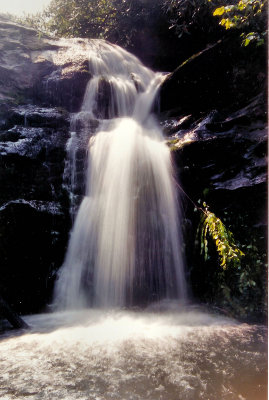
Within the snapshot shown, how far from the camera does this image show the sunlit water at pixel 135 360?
2363 mm

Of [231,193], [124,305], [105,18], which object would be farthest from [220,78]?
[105,18]

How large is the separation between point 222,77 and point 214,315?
18.4ft

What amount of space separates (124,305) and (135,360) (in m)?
2.15

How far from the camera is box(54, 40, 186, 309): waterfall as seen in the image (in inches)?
205

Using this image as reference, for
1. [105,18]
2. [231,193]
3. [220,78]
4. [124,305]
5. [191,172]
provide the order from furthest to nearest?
[105,18]
[220,78]
[191,172]
[231,193]
[124,305]

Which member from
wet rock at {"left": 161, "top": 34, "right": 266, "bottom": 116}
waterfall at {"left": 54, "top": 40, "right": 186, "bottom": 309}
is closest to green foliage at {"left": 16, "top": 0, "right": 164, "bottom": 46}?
wet rock at {"left": 161, "top": 34, "right": 266, "bottom": 116}

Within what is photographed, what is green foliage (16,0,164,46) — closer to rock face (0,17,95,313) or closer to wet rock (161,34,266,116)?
rock face (0,17,95,313)

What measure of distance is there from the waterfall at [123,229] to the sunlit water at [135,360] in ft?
2.79

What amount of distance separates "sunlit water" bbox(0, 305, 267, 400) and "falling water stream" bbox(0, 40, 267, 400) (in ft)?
0.04

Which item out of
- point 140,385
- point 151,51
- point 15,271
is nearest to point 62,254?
point 15,271

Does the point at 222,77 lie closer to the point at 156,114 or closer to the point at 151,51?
the point at 156,114

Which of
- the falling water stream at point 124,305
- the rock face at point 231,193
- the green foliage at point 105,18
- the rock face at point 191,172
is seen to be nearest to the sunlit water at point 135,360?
the falling water stream at point 124,305

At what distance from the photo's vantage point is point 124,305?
16.6ft

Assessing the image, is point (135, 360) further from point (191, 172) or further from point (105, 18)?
point (105, 18)
